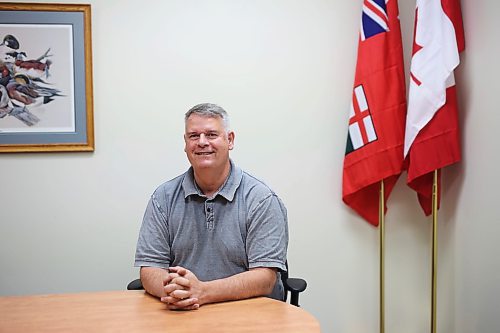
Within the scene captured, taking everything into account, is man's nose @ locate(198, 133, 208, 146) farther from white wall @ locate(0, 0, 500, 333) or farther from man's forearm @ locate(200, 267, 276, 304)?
white wall @ locate(0, 0, 500, 333)

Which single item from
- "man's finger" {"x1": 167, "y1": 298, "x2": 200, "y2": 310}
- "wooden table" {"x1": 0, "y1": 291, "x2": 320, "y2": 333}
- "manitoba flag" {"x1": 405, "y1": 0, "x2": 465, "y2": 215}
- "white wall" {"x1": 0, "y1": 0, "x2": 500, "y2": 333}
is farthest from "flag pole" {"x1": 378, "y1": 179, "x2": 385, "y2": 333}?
"man's finger" {"x1": 167, "y1": 298, "x2": 200, "y2": 310}

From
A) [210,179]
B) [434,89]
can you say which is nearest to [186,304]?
[210,179]

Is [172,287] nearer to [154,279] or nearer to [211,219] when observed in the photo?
[154,279]

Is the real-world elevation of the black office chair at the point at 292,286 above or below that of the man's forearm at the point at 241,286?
below

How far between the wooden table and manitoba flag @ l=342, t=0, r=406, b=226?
48.3 inches

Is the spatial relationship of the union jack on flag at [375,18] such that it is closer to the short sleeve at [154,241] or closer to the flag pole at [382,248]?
the flag pole at [382,248]

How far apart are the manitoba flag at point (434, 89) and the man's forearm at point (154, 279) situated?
4.59 ft

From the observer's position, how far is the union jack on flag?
3102 millimetres

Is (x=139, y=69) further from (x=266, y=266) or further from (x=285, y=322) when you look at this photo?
(x=285, y=322)

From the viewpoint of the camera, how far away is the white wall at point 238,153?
3086 mm

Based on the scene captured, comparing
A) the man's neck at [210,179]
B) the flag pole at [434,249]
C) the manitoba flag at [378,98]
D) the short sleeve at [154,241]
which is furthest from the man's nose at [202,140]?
the flag pole at [434,249]

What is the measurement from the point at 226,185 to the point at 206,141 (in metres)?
0.20

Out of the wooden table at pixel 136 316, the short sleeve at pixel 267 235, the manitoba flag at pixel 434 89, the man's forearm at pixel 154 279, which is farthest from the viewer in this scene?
the manitoba flag at pixel 434 89

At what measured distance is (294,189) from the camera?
3.26 meters
